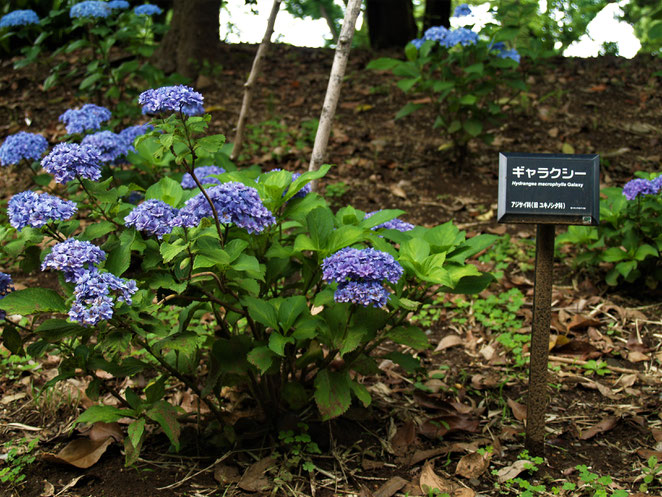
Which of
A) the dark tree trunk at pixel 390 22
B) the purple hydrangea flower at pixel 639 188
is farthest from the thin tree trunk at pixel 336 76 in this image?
the dark tree trunk at pixel 390 22

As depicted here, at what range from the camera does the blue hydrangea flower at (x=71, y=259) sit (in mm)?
1884

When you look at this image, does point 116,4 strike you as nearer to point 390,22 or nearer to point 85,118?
point 85,118

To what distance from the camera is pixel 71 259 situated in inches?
74.1

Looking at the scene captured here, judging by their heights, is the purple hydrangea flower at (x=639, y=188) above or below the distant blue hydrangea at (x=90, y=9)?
below

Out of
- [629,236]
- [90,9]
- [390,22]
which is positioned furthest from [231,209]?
[390,22]

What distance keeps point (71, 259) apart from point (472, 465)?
1.60 meters

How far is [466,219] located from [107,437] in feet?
9.42

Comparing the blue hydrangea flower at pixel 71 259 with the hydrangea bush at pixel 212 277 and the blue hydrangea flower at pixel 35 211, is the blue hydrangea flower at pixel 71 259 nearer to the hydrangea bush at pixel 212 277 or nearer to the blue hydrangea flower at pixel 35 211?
the hydrangea bush at pixel 212 277

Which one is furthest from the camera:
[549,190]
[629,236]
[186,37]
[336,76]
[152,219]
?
[186,37]

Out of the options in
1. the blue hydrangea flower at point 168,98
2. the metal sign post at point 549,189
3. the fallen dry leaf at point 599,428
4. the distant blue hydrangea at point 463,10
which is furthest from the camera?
the distant blue hydrangea at point 463,10

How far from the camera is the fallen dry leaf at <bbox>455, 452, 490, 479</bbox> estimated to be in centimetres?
240

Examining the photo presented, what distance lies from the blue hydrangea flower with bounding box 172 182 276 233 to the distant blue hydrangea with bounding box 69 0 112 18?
105 inches

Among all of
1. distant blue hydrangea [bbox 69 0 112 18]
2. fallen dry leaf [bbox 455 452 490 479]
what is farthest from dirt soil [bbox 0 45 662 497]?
distant blue hydrangea [bbox 69 0 112 18]

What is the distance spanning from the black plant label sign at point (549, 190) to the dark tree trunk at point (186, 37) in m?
4.46
